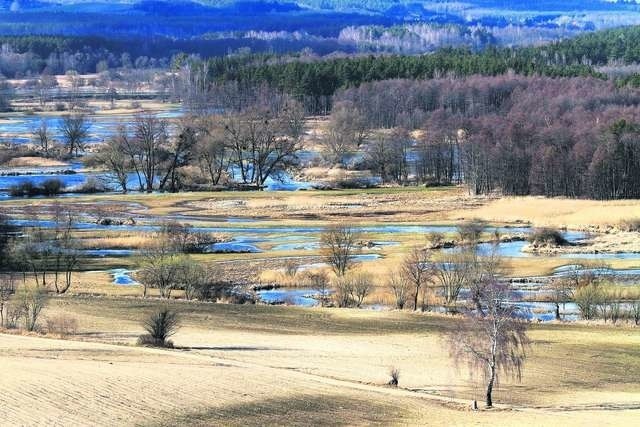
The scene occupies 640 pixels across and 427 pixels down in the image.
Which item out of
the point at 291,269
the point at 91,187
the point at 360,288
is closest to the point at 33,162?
the point at 91,187

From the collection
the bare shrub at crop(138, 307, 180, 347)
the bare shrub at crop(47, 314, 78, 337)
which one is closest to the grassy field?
the bare shrub at crop(47, 314, 78, 337)

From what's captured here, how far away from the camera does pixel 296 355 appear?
126ft

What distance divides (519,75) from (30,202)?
87.1m

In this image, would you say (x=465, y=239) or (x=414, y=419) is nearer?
(x=414, y=419)

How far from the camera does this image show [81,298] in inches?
1934

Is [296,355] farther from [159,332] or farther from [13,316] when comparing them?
[13,316]

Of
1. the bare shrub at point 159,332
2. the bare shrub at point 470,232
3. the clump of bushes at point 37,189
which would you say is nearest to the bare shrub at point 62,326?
the bare shrub at point 159,332

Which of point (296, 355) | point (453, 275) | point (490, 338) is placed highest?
point (490, 338)

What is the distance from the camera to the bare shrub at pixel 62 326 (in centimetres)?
4113

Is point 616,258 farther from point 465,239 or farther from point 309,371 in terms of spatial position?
point 309,371

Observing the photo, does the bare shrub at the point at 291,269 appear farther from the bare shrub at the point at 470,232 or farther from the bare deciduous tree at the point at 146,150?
the bare deciduous tree at the point at 146,150

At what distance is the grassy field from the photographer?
2878 centimetres

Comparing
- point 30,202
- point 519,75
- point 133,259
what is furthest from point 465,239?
point 519,75

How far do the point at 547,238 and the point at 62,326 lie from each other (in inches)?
1392
